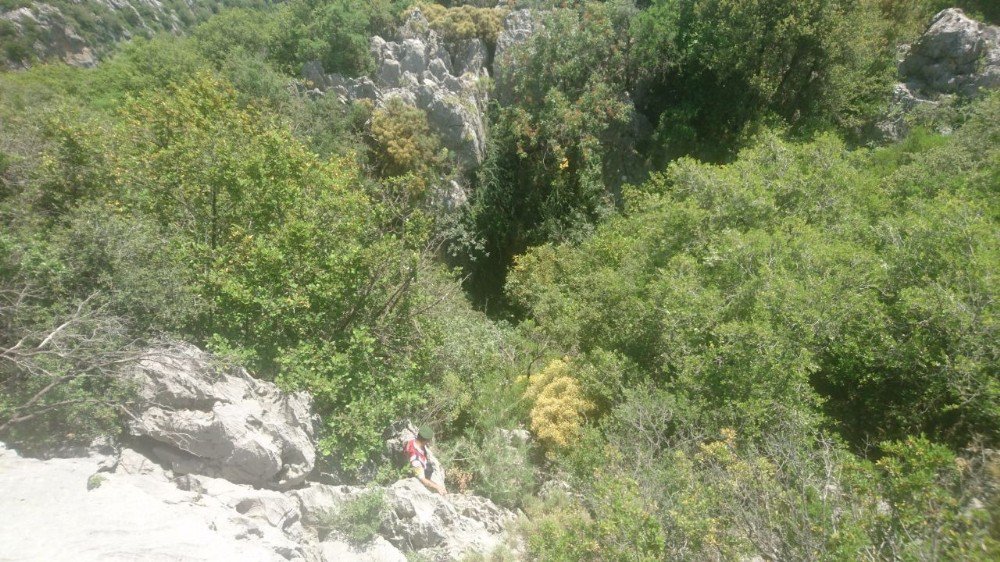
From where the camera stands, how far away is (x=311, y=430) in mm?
8875

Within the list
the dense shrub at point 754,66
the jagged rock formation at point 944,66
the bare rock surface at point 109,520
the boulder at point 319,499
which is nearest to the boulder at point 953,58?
the jagged rock formation at point 944,66

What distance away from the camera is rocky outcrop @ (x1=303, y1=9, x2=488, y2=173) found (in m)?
21.9

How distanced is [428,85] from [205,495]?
19.2 meters

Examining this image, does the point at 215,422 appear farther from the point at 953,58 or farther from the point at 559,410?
the point at 953,58

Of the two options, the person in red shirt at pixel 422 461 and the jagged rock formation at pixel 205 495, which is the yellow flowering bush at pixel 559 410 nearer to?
the jagged rock formation at pixel 205 495

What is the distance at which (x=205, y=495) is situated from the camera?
725 cm

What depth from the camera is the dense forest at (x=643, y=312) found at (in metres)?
6.74

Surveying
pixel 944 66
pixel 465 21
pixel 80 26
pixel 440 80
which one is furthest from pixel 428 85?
pixel 80 26

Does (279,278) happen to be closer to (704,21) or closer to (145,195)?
(145,195)

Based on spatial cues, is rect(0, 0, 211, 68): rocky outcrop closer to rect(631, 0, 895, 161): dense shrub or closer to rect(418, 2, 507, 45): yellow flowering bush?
rect(418, 2, 507, 45): yellow flowering bush

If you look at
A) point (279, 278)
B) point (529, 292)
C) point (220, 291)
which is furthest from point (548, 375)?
point (220, 291)

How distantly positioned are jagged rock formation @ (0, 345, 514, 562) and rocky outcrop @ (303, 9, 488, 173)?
53.1ft

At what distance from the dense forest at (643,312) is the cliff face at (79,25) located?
32.4 m

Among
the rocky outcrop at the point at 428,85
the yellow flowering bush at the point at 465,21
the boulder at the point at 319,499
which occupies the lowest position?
the boulder at the point at 319,499
